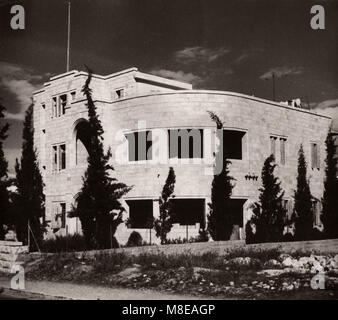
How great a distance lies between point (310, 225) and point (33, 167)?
14.3 m

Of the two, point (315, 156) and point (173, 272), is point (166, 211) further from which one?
point (315, 156)

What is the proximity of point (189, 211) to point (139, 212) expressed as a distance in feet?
8.76

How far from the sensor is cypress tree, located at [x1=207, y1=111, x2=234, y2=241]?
2409 cm

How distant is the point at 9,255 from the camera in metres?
18.8

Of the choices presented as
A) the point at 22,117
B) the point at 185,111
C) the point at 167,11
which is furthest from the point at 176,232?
the point at 167,11

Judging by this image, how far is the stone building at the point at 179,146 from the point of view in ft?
83.5

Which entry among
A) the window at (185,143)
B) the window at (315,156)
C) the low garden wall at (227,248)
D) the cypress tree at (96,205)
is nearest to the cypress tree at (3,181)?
the cypress tree at (96,205)

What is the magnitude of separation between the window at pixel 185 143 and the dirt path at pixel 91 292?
11.5m

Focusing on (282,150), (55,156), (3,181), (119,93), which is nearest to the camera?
(3,181)

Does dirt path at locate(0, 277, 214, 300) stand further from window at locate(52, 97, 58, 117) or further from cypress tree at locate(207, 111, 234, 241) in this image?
window at locate(52, 97, 58, 117)

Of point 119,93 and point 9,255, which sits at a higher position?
point 119,93

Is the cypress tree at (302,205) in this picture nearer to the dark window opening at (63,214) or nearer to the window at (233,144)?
the window at (233,144)

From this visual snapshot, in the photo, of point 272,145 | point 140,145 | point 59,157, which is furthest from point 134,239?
A: point 272,145

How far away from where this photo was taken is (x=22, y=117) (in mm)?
24438
